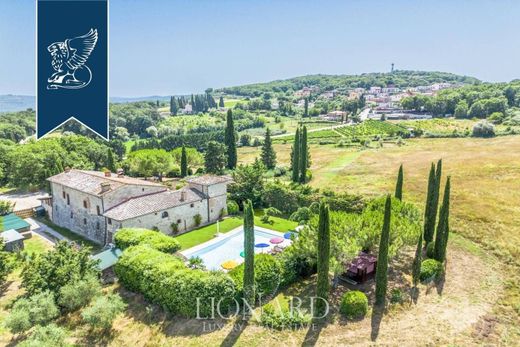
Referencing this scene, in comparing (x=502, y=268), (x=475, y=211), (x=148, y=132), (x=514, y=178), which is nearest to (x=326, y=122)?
(x=148, y=132)

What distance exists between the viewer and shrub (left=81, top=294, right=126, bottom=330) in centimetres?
2028

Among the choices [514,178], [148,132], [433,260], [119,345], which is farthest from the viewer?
[148,132]

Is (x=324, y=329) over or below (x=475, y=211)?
below

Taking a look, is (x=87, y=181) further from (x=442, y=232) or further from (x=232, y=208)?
(x=442, y=232)

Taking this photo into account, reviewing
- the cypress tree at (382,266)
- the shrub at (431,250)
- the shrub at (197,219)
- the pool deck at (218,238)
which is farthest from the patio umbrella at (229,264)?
the shrub at (431,250)

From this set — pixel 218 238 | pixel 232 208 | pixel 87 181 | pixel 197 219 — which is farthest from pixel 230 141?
pixel 218 238

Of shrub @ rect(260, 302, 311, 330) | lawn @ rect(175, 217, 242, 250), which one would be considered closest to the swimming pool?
lawn @ rect(175, 217, 242, 250)

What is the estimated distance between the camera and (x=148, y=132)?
404 ft

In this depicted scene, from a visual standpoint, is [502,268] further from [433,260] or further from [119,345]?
[119,345]

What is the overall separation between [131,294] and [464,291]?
2253 cm

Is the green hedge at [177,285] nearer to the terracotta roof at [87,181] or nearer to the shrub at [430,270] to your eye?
the terracotta roof at [87,181]

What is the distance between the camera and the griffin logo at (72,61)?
18.3 meters

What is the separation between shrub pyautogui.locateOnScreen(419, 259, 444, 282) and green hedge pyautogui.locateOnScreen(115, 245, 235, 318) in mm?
13541

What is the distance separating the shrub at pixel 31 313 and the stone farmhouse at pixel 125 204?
1077 centimetres
